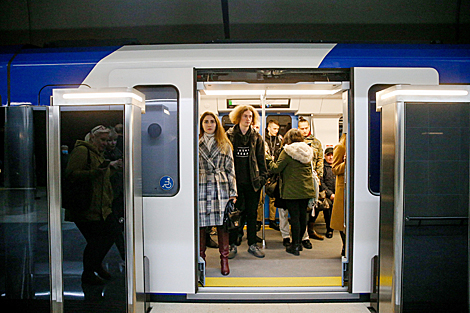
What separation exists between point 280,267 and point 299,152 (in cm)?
138

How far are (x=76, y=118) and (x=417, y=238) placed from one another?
276 centimetres

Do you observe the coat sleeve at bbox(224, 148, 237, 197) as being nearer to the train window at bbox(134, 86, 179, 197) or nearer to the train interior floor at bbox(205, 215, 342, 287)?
the train window at bbox(134, 86, 179, 197)

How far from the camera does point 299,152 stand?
11.9ft

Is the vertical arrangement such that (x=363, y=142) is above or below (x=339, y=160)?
above

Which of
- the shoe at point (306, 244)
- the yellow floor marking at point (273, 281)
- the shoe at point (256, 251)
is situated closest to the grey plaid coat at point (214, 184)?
the yellow floor marking at point (273, 281)

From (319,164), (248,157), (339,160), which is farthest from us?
(319,164)

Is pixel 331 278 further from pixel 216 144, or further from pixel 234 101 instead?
pixel 234 101

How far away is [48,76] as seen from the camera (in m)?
2.73

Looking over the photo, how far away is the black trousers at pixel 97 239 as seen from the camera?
7.38 feet

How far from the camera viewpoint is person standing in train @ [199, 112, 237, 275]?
10.0ft

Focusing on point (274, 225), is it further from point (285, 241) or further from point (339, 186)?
point (339, 186)

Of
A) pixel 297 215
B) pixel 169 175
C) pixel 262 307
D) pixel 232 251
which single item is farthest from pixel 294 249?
pixel 169 175

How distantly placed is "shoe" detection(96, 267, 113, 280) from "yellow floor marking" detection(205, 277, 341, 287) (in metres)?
0.99

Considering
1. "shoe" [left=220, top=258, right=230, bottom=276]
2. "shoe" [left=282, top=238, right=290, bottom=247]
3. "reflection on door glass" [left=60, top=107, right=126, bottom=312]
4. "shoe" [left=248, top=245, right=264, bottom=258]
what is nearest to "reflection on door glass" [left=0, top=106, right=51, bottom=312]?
"reflection on door glass" [left=60, top=107, right=126, bottom=312]
